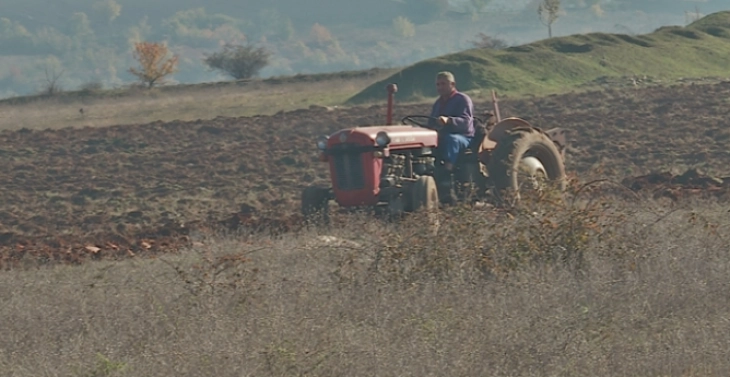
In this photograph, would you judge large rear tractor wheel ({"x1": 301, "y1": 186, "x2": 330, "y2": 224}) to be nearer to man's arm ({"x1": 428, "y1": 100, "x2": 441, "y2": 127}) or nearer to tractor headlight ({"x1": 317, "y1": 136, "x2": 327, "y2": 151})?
tractor headlight ({"x1": 317, "y1": 136, "x2": 327, "y2": 151})

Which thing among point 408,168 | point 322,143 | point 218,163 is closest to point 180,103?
point 218,163

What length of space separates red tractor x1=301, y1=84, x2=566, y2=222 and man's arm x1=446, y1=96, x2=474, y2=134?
Result: 22cm

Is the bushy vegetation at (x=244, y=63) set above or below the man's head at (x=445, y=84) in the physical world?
below

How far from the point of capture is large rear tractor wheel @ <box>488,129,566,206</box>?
1270cm

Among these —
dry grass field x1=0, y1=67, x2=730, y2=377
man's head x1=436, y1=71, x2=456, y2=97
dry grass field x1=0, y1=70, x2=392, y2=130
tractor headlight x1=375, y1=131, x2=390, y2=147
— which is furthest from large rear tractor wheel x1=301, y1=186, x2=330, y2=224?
dry grass field x1=0, y1=70, x2=392, y2=130

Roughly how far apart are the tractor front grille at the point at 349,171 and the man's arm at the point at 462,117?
1.04 meters

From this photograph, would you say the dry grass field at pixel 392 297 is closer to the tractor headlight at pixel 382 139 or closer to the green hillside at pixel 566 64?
the tractor headlight at pixel 382 139

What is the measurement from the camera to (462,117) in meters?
12.9

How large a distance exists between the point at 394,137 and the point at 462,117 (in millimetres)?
843

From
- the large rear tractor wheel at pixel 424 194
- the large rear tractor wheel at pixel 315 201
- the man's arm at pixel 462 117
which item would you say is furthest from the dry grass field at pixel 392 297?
the man's arm at pixel 462 117

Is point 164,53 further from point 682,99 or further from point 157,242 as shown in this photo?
point 157,242

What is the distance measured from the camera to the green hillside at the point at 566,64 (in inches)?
1518

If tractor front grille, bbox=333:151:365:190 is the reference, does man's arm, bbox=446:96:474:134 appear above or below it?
above

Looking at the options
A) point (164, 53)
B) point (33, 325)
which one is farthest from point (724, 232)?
point (164, 53)
